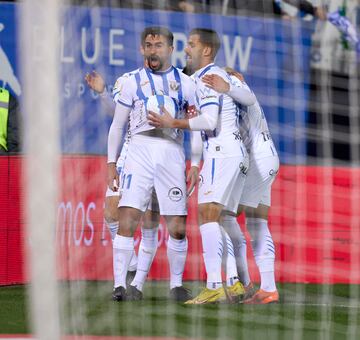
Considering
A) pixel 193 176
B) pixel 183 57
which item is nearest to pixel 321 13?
pixel 193 176

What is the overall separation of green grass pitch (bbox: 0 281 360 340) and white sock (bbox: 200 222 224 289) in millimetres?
200

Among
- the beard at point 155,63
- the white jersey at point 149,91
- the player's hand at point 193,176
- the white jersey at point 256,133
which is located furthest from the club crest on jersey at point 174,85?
the player's hand at point 193,176

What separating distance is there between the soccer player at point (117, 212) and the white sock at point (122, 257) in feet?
0.64

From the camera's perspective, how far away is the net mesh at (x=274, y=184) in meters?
7.86

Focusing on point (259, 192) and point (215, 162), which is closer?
point (215, 162)

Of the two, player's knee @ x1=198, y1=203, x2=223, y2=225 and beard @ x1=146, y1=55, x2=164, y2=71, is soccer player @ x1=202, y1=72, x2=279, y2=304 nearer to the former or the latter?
player's knee @ x1=198, y1=203, x2=223, y2=225

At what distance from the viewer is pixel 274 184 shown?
10383 millimetres

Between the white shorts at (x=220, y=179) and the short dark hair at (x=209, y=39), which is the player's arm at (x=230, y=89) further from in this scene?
the white shorts at (x=220, y=179)

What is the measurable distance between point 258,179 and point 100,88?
1.21 metres

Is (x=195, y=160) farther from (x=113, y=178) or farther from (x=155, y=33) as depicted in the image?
(x=155, y=33)

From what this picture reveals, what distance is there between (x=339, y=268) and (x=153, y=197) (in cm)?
238

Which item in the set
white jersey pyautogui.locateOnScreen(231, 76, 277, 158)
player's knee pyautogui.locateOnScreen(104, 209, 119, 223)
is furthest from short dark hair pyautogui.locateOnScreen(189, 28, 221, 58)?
player's knee pyautogui.locateOnScreen(104, 209, 119, 223)

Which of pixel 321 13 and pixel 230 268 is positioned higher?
pixel 321 13

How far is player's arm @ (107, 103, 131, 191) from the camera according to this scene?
8.87 meters
